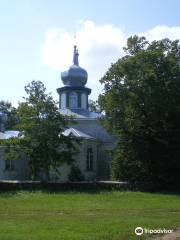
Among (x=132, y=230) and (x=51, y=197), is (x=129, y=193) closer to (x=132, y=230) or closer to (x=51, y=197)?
(x=51, y=197)

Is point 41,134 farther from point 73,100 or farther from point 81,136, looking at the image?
point 73,100

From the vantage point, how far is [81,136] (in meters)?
42.5

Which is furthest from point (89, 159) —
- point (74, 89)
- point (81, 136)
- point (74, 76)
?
point (74, 76)

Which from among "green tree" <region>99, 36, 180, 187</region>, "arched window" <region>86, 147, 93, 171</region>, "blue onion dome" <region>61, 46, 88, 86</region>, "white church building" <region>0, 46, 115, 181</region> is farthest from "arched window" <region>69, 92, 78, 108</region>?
"green tree" <region>99, 36, 180, 187</region>

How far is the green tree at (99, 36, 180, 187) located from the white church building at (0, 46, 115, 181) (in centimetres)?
365

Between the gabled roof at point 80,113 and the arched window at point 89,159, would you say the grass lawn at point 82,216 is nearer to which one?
the arched window at point 89,159

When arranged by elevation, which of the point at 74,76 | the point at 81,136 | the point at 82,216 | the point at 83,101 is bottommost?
the point at 82,216

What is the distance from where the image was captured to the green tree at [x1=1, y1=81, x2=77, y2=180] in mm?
36594

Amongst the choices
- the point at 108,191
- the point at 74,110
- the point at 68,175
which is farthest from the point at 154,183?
the point at 74,110

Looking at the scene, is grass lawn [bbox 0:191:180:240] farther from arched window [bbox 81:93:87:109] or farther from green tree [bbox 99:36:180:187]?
arched window [bbox 81:93:87:109]

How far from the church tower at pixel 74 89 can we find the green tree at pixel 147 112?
12.0 m

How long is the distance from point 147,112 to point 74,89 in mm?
14143

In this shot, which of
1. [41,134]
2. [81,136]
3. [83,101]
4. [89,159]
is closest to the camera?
[41,134]

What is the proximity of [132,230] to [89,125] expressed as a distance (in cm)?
3169
